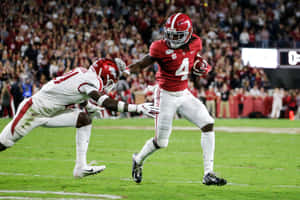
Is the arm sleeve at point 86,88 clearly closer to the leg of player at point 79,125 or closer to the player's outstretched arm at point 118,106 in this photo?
the player's outstretched arm at point 118,106

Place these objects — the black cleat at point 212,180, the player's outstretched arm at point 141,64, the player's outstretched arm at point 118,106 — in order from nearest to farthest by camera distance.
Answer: the black cleat at point 212,180 → the player's outstretched arm at point 118,106 → the player's outstretched arm at point 141,64

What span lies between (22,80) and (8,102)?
973 millimetres

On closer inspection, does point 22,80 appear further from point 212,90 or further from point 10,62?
point 212,90

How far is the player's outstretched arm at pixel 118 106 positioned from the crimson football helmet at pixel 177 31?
2.52ft

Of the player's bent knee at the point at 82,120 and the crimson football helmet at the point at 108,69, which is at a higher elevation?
the crimson football helmet at the point at 108,69

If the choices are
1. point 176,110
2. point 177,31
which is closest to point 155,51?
point 177,31

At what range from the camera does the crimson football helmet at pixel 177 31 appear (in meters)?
6.34

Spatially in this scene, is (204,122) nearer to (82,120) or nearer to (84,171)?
(82,120)

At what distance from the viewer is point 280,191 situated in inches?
240

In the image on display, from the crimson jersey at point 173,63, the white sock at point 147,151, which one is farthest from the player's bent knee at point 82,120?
the crimson jersey at point 173,63

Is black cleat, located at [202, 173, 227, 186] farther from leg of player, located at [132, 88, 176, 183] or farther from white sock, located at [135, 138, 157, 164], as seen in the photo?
white sock, located at [135, 138, 157, 164]

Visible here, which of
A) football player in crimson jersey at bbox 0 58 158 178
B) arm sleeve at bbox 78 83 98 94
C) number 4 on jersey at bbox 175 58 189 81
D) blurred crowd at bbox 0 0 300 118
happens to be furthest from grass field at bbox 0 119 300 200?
blurred crowd at bbox 0 0 300 118

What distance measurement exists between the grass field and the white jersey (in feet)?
2.98

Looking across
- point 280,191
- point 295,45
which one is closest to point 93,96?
point 280,191
